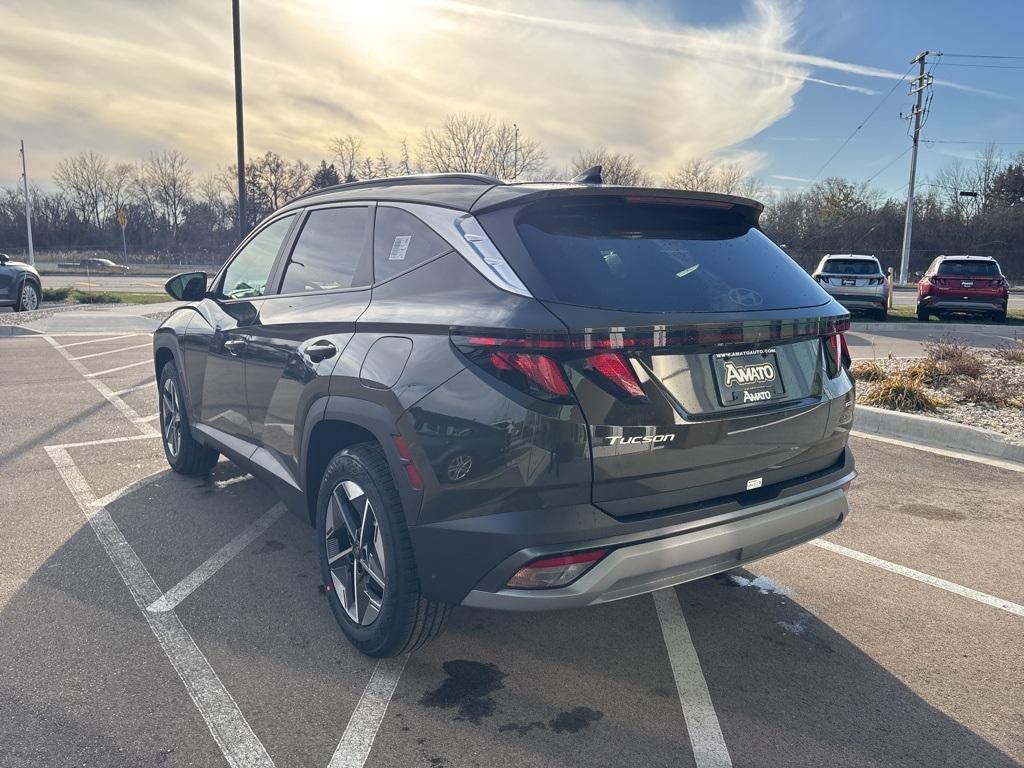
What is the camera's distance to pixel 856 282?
57.3ft

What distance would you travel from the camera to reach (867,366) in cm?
878

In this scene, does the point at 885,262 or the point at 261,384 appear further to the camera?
the point at 885,262

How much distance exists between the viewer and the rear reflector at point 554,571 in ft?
7.90

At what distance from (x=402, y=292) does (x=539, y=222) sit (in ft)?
2.01

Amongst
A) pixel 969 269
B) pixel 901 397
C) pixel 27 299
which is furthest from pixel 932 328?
pixel 27 299

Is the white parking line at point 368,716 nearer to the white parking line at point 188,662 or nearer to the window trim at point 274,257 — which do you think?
the white parking line at point 188,662

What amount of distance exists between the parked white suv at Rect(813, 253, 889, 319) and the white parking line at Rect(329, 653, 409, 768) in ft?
54.1

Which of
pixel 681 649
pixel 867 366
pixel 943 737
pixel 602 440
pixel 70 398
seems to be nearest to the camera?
pixel 602 440

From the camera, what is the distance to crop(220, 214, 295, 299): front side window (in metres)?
4.14

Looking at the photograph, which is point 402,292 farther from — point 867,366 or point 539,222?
point 867,366

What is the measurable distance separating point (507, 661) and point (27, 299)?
1974 centimetres

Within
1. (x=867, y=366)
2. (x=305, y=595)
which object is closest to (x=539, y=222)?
(x=305, y=595)

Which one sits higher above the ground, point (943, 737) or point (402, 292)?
point (402, 292)

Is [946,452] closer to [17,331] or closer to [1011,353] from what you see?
[1011,353]
